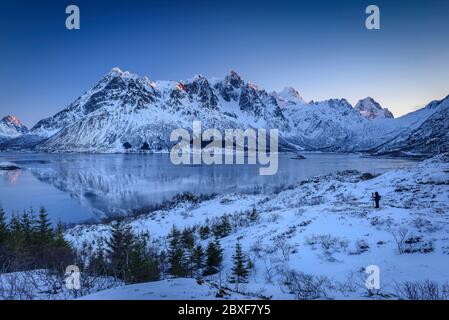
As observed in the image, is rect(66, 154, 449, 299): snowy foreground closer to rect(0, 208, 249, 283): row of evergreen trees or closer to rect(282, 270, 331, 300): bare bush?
rect(282, 270, 331, 300): bare bush

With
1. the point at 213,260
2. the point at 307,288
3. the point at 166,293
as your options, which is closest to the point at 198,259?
the point at 213,260

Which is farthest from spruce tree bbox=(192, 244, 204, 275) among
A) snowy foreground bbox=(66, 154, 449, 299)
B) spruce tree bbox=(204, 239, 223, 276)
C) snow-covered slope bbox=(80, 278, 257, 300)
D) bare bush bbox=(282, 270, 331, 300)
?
snow-covered slope bbox=(80, 278, 257, 300)

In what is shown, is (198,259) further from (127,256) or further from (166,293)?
(166,293)

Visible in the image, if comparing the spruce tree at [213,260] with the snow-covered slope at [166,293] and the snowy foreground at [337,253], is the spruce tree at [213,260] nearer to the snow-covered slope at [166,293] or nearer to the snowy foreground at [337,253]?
the snowy foreground at [337,253]

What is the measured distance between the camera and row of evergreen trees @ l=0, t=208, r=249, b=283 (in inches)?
498

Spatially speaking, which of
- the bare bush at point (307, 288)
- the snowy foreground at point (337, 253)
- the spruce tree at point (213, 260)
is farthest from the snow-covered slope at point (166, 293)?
the spruce tree at point (213, 260)

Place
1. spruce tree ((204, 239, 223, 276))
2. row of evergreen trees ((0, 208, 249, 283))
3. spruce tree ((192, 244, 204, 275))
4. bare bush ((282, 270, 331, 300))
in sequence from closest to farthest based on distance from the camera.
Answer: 1. bare bush ((282, 270, 331, 300))
2. row of evergreen trees ((0, 208, 249, 283))
3. spruce tree ((204, 239, 223, 276))
4. spruce tree ((192, 244, 204, 275))

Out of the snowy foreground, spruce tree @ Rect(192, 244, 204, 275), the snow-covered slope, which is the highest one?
the snow-covered slope

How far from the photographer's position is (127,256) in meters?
12.0

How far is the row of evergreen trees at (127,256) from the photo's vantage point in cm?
1266

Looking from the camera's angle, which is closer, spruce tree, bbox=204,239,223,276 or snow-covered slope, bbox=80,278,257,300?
snow-covered slope, bbox=80,278,257,300
